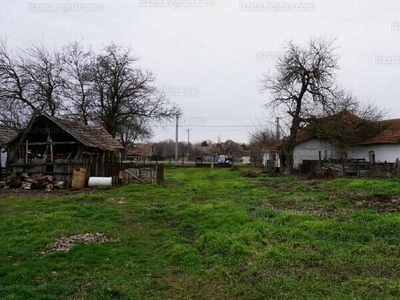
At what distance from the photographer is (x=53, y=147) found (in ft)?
81.5

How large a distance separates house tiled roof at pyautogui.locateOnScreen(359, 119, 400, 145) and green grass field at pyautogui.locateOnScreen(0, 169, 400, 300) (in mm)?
22874

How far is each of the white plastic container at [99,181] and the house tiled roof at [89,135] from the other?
2225mm

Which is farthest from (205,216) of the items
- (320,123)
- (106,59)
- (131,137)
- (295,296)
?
(131,137)

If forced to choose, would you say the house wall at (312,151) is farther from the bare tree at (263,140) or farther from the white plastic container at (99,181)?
the white plastic container at (99,181)

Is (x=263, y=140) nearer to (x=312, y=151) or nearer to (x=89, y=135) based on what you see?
(x=312, y=151)

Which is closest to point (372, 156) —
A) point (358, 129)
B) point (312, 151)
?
point (358, 129)

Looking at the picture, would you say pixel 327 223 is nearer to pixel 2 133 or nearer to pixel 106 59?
pixel 2 133

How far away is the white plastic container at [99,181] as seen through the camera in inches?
845

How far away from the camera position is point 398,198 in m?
13.3

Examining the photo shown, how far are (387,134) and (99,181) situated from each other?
26.0 meters

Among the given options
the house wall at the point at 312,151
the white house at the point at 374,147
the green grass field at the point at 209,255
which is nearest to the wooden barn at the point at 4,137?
the green grass field at the point at 209,255

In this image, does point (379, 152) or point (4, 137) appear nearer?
point (4, 137)

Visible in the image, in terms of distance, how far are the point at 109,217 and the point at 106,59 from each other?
30.4 m

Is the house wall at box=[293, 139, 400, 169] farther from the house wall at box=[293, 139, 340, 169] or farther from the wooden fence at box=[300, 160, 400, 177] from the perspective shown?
the wooden fence at box=[300, 160, 400, 177]
